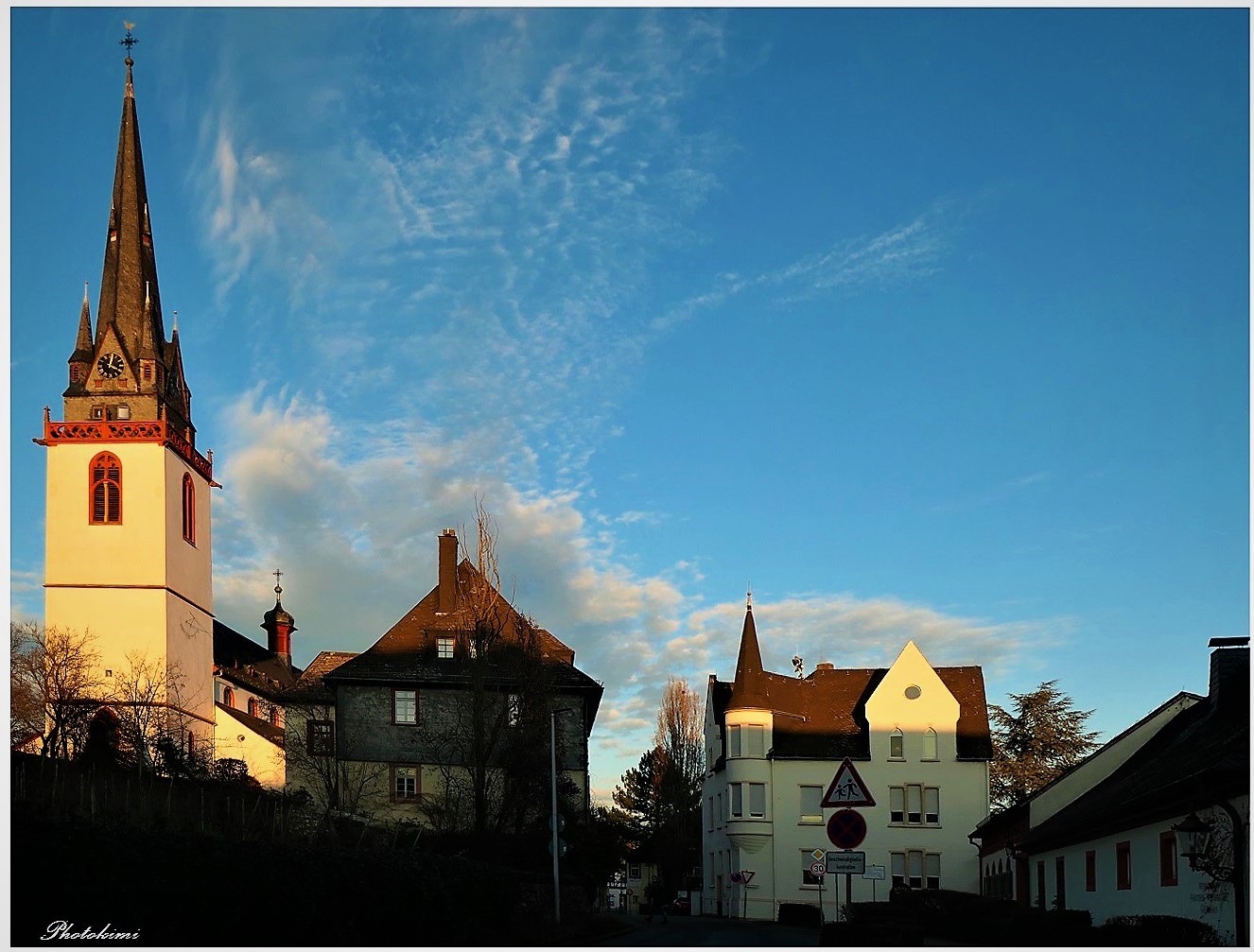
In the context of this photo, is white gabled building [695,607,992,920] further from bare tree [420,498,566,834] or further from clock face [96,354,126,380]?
clock face [96,354,126,380]

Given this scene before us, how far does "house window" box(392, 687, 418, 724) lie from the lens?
2176 inches

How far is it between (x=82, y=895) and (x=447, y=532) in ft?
158

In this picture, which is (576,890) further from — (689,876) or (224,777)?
(689,876)

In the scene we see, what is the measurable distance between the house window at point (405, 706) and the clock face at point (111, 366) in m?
25.7

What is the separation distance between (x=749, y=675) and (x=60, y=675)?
104 ft

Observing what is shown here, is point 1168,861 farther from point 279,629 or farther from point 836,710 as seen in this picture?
point 279,629

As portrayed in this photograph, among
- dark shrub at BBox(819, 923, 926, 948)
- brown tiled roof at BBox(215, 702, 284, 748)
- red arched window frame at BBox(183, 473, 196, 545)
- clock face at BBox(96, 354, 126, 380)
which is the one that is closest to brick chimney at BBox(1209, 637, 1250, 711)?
dark shrub at BBox(819, 923, 926, 948)

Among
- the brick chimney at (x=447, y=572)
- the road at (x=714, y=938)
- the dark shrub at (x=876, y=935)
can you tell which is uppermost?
the brick chimney at (x=447, y=572)

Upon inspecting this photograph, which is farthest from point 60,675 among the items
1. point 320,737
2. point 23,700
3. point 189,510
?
point 189,510

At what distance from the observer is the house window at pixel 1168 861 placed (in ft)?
79.2

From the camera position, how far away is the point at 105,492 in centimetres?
6712

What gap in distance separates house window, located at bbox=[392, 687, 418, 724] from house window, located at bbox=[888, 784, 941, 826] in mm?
24178

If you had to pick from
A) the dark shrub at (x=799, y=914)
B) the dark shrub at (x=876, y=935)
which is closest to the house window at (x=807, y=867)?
the dark shrub at (x=799, y=914)

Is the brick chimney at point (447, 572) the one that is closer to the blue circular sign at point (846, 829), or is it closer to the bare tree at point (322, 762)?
the bare tree at point (322, 762)
